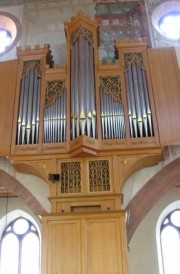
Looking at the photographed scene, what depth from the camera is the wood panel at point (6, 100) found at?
866cm

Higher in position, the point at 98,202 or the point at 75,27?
the point at 75,27

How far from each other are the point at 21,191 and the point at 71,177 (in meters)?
1.31

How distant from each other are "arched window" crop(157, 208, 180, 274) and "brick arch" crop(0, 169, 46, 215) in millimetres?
4001

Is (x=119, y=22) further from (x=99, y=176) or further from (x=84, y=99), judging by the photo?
(x=99, y=176)

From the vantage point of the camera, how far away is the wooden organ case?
762 centimetres

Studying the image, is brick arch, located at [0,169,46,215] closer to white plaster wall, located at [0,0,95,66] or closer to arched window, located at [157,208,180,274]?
white plaster wall, located at [0,0,95,66]

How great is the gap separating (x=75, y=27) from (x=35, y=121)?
2693 mm

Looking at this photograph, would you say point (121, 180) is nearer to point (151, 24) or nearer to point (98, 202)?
point (98, 202)

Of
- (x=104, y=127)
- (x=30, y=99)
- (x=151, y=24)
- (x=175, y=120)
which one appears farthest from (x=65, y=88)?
(x=151, y=24)

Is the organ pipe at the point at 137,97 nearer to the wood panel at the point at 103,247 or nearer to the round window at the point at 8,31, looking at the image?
the wood panel at the point at 103,247

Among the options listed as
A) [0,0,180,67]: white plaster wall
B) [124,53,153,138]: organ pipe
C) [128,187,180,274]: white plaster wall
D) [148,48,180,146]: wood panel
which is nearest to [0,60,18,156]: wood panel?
[0,0,180,67]: white plaster wall

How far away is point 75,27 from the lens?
10.1 meters

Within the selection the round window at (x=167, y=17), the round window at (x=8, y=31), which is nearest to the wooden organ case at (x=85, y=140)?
the round window at (x=8, y=31)

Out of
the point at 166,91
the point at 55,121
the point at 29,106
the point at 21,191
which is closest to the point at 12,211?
the point at 21,191
